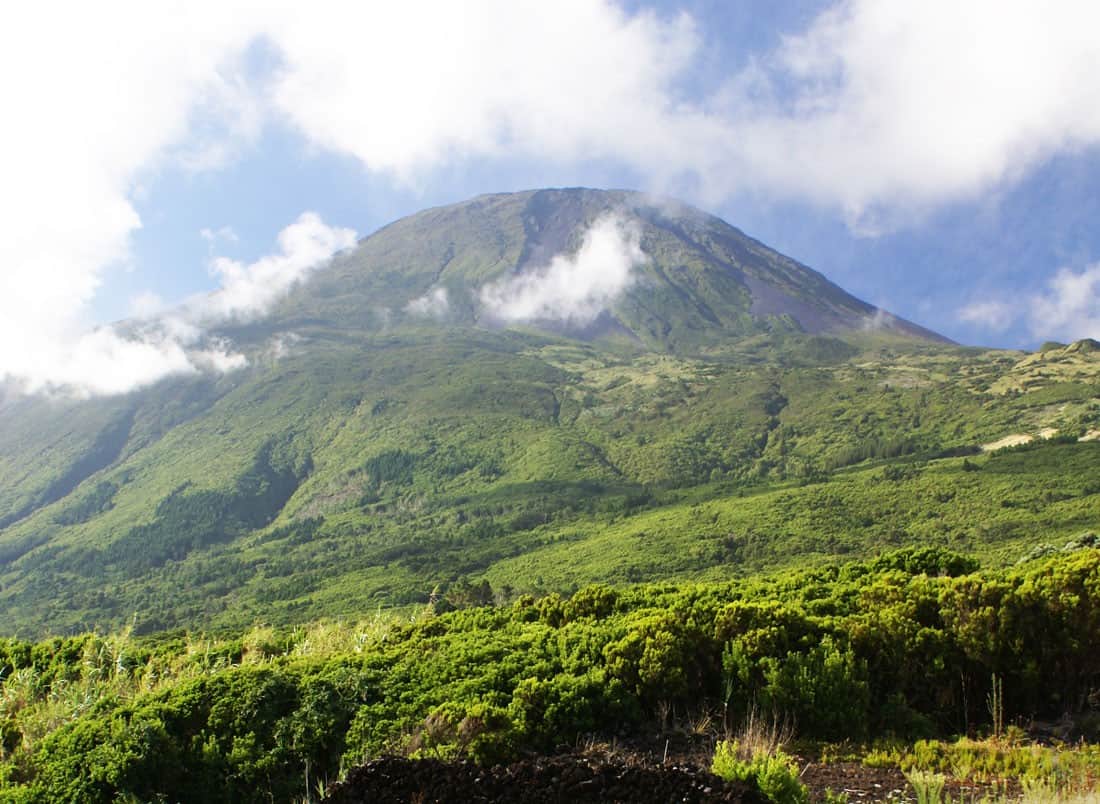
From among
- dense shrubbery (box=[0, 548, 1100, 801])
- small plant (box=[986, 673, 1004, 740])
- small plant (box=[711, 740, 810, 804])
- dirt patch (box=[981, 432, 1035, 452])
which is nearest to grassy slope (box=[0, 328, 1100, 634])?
dirt patch (box=[981, 432, 1035, 452])

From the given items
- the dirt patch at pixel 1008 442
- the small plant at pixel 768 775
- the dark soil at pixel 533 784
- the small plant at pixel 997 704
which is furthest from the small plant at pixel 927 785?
the dirt patch at pixel 1008 442

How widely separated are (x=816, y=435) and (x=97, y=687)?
18625 centimetres

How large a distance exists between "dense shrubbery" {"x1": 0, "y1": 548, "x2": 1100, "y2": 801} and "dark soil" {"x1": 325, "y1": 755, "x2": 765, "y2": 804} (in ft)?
1.88

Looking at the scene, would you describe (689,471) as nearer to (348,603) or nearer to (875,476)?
(875,476)

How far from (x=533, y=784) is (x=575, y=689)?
149 centimetres

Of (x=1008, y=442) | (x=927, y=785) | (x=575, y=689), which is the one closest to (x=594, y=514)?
(x=1008, y=442)

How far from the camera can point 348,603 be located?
112 m

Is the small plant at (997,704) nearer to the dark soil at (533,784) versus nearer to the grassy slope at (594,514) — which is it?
the dark soil at (533,784)

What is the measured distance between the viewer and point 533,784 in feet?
18.0

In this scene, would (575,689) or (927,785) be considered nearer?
(927,785)

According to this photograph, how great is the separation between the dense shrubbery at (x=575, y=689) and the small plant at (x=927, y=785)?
1.17 meters

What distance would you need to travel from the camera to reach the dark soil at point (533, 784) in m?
5.24

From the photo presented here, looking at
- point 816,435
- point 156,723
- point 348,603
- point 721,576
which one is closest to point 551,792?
point 156,723

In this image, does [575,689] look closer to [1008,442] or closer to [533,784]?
[533,784]
